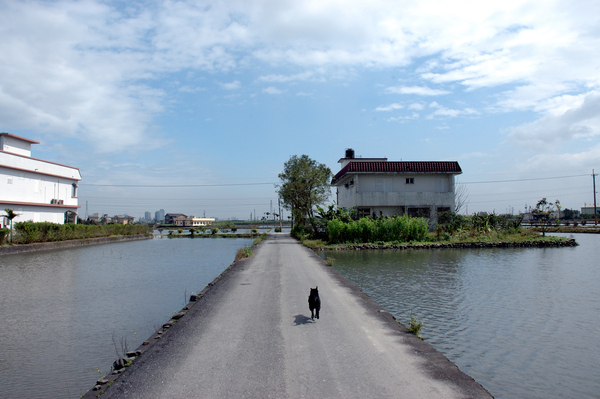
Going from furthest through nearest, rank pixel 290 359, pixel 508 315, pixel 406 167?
pixel 406 167, pixel 508 315, pixel 290 359

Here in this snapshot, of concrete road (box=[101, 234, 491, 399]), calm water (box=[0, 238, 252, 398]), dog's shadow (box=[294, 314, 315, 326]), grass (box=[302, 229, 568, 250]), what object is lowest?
calm water (box=[0, 238, 252, 398])

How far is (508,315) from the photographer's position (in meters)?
9.23

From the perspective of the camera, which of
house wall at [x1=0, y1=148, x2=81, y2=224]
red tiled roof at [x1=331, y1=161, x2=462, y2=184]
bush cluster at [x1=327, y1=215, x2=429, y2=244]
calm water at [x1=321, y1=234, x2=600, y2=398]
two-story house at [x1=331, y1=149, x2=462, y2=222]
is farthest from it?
two-story house at [x1=331, y1=149, x2=462, y2=222]

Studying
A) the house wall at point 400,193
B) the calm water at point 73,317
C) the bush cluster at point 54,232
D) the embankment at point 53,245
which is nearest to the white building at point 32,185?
the bush cluster at point 54,232

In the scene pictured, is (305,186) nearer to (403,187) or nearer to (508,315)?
(403,187)

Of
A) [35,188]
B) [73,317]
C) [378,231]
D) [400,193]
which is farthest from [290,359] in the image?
[35,188]

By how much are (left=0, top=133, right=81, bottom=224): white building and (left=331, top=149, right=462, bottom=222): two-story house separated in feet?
93.3

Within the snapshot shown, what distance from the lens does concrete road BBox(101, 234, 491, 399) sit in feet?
15.5

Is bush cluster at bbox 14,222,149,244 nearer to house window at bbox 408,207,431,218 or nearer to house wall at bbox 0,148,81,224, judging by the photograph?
house wall at bbox 0,148,81,224

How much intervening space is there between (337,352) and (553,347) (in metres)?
4.15

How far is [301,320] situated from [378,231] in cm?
2185

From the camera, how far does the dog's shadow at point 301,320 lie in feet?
25.2

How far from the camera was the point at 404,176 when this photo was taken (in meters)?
38.2

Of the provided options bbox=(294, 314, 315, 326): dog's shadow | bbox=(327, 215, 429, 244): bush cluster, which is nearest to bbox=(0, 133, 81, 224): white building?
bbox=(327, 215, 429, 244): bush cluster
